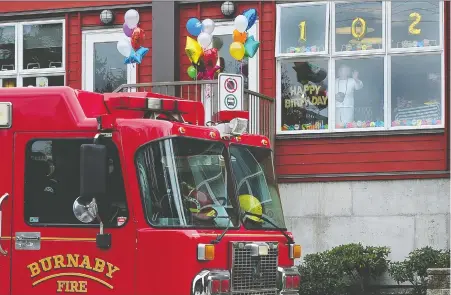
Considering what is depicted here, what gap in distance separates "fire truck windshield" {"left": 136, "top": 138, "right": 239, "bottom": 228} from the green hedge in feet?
20.5

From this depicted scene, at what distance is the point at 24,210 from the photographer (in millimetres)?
10117

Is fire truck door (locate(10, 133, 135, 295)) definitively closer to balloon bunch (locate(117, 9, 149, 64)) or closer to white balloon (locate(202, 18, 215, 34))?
white balloon (locate(202, 18, 215, 34))

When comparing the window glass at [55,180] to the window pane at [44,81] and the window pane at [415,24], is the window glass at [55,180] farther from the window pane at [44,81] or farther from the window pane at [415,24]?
the window pane at [44,81]

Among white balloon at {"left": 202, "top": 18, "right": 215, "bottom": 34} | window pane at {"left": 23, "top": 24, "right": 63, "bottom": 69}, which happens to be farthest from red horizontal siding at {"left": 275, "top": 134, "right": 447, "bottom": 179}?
window pane at {"left": 23, "top": 24, "right": 63, "bottom": 69}

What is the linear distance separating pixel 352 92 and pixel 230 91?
644 centimetres

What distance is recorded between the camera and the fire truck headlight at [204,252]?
32.1 feet

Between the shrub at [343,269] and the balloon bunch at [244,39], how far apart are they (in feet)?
10.8

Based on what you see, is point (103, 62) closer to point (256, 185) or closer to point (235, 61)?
point (235, 61)

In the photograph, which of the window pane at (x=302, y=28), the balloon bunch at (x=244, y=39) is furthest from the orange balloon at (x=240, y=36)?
the window pane at (x=302, y=28)

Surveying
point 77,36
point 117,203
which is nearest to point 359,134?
point 77,36

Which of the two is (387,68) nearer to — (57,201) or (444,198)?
(444,198)

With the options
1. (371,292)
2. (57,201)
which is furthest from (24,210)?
(371,292)

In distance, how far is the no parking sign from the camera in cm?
1166

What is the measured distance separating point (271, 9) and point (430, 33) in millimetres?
2776
